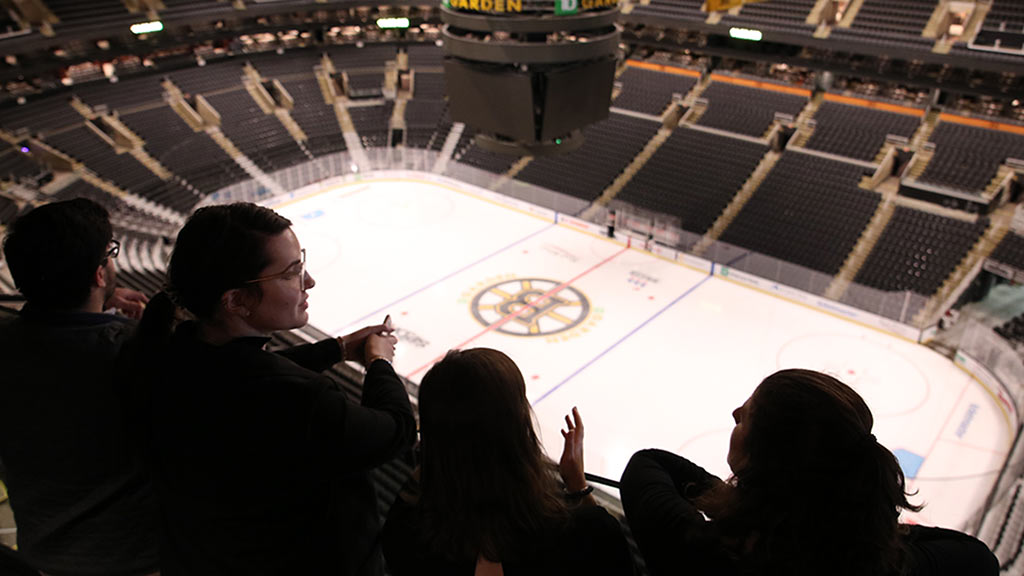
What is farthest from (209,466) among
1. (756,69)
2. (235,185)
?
(756,69)

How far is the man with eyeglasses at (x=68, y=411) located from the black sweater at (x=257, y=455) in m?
0.37

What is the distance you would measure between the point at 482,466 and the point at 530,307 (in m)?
13.2

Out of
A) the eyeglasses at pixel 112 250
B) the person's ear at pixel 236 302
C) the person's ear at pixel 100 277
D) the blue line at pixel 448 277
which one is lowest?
the blue line at pixel 448 277

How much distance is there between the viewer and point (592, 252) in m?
17.7

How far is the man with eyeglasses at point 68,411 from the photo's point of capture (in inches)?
80.3

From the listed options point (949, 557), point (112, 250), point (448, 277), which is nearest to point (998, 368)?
point (448, 277)

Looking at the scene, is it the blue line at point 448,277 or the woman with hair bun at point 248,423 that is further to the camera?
the blue line at point 448,277

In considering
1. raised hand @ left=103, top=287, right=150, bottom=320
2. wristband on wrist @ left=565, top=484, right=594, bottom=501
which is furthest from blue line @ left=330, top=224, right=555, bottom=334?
wristband on wrist @ left=565, top=484, right=594, bottom=501

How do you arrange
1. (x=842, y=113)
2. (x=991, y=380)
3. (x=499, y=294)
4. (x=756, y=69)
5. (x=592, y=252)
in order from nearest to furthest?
(x=991, y=380) < (x=499, y=294) < (x=592, y=252) < (x=842, y=113) < (x=756, y=69)

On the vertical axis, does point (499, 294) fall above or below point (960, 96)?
below

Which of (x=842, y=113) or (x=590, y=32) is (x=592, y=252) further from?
(x=842, y=113)

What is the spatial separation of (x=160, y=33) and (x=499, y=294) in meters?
20.3

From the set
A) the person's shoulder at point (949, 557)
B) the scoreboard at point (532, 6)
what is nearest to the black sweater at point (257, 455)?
the person's shoulder at point (949, 557)

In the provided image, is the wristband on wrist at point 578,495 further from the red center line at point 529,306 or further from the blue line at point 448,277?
the blue line at point 448,277
